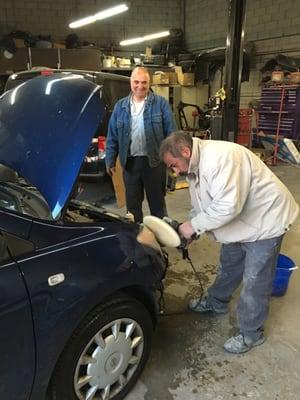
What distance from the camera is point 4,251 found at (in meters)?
1.37

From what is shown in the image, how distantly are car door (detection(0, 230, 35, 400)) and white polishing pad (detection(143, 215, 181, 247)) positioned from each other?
818mm

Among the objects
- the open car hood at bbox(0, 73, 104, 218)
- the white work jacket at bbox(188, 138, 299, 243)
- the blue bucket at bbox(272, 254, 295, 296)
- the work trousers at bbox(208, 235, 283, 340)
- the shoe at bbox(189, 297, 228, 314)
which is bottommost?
the shoe at bbox(189, 297, 228, 314)

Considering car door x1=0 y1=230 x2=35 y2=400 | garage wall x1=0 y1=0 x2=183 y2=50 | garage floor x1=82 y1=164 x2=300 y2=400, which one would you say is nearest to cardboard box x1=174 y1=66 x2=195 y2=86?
garage wall x1=0 y1=0 x2=183 y2=50

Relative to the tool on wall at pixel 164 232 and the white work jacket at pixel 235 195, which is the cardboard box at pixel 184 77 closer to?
the white work jacket at pixel 235 195

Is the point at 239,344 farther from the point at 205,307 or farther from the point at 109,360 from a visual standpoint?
the point at 109,360

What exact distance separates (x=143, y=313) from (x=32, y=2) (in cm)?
1278

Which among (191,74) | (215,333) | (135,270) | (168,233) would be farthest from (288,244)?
(191,74)

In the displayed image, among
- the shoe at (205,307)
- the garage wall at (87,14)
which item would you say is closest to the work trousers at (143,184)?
the shoe at (205,307)

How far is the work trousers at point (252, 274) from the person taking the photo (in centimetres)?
210

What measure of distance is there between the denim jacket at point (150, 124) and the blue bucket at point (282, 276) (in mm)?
1355

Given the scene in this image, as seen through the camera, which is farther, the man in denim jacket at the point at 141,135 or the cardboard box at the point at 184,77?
the cardboard box at the point at 184,77

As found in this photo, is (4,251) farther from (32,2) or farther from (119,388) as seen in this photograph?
(32,2)

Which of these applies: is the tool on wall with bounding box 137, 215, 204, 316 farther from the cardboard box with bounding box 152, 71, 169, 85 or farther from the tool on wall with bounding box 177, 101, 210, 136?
the cardboard box with bounding box 152, 71, 169, 85

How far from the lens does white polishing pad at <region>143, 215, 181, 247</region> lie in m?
1.98
